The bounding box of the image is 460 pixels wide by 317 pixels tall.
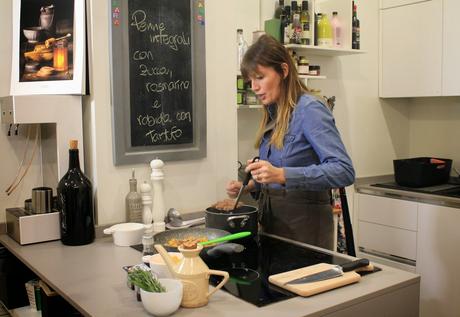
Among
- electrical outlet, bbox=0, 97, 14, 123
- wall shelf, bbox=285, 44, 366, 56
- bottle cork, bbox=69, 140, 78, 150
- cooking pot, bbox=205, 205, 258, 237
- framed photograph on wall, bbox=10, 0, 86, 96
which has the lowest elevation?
cooking pot, bbox=205, 205, 258, 237

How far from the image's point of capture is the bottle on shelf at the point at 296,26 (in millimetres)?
2939

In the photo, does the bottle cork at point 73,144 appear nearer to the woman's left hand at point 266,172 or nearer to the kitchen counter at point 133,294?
the kitchen counter at point 133,294

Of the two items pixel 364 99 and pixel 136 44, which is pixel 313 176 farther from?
pixel 364 99

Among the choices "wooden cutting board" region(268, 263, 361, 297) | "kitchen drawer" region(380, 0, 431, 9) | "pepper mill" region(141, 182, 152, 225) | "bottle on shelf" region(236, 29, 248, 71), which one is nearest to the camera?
"wooden cutting board" region(268, 263, 361, 297)

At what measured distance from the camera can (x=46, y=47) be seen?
1.98 m

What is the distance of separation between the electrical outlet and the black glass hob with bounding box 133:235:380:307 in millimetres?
685

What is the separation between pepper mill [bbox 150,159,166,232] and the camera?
2.05 meters

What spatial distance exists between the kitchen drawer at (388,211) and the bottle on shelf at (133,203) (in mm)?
1808

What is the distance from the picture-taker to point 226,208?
6.27 ft

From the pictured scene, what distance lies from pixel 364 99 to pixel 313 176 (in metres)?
2.12

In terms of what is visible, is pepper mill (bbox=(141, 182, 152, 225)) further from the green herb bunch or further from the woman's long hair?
the green herb bunch

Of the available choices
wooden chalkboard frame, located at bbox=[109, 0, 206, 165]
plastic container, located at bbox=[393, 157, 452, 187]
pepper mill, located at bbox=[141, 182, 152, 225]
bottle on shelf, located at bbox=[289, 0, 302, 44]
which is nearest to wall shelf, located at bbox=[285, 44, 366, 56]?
bottle on shelf, located at bbox=[289, 0, 302, 44]

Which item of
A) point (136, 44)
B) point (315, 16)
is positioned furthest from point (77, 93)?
point (315, 16)

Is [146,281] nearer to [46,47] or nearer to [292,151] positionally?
[292,151]
